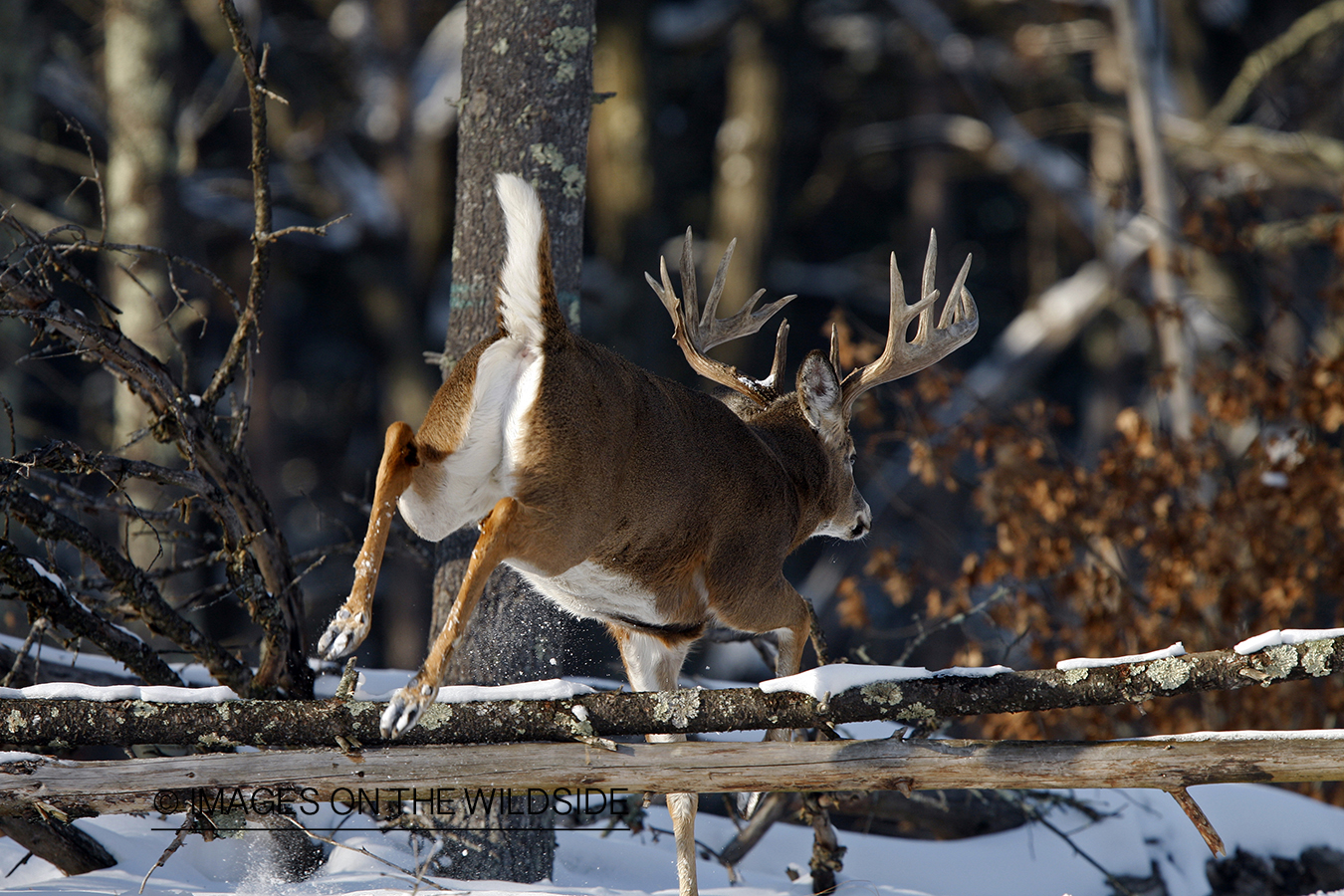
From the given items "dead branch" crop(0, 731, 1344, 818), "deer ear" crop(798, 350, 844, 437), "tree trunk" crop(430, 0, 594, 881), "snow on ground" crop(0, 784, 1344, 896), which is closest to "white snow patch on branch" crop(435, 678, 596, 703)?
"dead branch" crop(0, 731, 1344, 818)

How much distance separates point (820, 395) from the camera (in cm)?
471

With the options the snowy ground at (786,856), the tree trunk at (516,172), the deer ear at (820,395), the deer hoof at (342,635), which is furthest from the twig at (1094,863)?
the deer hoof at (342,635)

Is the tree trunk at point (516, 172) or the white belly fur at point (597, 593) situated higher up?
the tree trunk at point (516, 172)

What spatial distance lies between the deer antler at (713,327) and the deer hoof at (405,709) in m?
2.12

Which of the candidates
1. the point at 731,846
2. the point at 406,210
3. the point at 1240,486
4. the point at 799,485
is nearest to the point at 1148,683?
the point at 799,485

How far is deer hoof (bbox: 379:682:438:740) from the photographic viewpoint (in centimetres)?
296

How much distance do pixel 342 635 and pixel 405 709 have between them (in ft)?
0.87

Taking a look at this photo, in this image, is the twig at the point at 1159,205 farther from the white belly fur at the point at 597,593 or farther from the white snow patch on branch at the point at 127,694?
the white snow patch on branch at the point at 127,694

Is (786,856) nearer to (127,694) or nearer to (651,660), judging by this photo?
(651,660)

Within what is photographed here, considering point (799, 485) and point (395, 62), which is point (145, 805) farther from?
point (395, 62)

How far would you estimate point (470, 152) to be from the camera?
4.80 m

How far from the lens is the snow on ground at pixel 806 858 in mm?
4168

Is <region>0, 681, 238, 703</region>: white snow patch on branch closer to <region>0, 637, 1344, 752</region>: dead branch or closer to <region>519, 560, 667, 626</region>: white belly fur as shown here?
<region>0, 637, 1344, 752</region>: dead branch

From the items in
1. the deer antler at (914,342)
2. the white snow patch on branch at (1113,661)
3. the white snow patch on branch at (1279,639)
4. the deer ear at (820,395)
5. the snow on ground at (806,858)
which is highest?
the deer antler at (914,342)
